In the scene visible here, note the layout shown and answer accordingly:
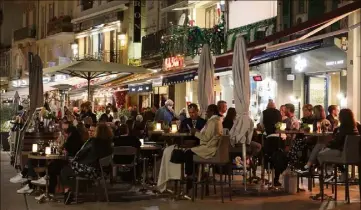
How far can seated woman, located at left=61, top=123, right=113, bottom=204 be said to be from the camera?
13266 mm

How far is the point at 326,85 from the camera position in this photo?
814 inches

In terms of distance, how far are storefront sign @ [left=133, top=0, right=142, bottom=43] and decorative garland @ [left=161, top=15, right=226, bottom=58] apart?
743cm

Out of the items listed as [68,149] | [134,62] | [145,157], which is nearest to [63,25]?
[134,62]

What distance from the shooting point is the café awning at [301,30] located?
590 inches

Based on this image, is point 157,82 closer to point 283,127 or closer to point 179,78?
point 179,78

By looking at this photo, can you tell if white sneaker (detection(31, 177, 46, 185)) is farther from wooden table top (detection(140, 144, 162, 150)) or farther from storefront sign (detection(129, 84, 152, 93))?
storefront sign (detection(129, 84, 152, 93))

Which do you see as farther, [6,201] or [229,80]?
[229,80]

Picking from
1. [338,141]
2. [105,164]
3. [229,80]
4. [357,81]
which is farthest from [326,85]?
[105,164]

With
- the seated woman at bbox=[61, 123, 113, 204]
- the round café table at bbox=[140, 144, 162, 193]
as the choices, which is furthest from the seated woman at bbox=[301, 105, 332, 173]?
the seated woman at bbox=[61, 123, 113, 204]

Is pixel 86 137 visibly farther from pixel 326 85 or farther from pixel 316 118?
pixel 326 85

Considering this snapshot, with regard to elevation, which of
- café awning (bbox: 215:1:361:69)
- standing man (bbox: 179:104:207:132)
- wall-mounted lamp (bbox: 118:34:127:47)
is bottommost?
standing man (bbox: 179:104:207:132)

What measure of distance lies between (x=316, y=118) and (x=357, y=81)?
3.79 metres

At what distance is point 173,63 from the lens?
28.4 m

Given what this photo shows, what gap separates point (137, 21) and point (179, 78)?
40.6ft
